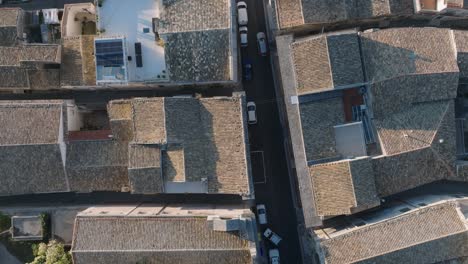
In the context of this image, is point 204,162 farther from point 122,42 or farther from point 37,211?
point 37,211

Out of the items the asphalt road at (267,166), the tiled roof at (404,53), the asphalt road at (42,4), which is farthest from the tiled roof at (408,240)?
the asphalt road at (42,4)

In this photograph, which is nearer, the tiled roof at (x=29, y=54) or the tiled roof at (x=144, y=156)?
the tiled roof at (x=144, y=156)

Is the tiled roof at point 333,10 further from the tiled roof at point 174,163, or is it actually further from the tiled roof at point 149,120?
the tiled roof at point 174,163

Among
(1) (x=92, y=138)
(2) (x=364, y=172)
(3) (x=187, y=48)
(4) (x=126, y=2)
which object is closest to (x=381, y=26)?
(2) (x=364, y=172)

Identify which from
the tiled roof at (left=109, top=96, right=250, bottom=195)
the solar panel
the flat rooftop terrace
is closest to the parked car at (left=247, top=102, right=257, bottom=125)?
the tiled roof at (left=109, top=96, right=250, bottom=195)

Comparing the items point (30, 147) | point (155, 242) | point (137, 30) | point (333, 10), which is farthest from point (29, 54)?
point (333, 10)

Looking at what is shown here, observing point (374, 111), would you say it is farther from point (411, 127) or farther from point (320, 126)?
point (320, 126)

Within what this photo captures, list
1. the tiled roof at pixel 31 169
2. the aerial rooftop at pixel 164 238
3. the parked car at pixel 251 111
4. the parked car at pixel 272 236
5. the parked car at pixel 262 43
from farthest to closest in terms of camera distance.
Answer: the parked car at pixel 262 43, the parked car at pixel 251 111, the parked car at pixel 272 236, the tiled roof at pixel 31 169, the aerial rooftop at pixel 164 238
